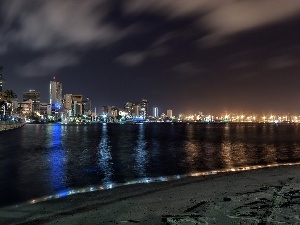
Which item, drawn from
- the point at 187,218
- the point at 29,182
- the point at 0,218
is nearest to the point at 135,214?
the point at 187,218

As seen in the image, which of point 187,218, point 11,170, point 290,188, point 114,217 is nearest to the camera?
point 187,218

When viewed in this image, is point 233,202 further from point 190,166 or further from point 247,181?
point 190,166

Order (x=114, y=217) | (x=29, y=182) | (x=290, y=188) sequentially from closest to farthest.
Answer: (x=114, y=217) → (x=290, y=188) → (x=29, y=182)

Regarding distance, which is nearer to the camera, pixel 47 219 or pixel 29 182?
pixel 47 219

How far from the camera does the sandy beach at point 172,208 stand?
11.9 meters

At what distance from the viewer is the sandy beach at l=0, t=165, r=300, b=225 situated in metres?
11.9

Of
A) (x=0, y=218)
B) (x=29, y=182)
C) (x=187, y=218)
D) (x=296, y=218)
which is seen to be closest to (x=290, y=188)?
(x=296, y=218)

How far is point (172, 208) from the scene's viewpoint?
47.0 ft

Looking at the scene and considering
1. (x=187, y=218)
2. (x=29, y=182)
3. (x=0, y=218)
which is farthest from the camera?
(x=29, y=182)

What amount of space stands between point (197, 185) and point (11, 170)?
20.0m

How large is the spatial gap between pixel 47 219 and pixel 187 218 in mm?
5819

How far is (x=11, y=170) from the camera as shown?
32.5 m

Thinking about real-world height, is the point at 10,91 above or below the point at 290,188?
above

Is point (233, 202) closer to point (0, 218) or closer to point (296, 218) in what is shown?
point (296, 218)
